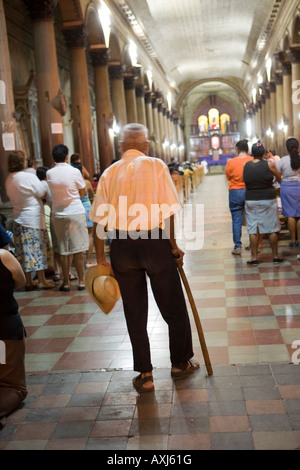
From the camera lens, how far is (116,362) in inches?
174

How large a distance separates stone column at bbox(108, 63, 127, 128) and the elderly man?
50.8 feet

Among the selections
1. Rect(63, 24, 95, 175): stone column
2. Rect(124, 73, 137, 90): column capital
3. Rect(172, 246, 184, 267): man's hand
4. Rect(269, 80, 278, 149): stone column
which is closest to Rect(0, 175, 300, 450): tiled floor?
Rect(172, 246, 184, 267): man's hand

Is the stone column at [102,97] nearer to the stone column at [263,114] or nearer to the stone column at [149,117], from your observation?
the stone column at [149,117]

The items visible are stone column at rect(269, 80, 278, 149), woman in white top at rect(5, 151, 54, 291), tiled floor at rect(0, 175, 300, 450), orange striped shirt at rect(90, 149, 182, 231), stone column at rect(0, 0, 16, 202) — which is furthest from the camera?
stone column at rect(269, 80, 278, 149)

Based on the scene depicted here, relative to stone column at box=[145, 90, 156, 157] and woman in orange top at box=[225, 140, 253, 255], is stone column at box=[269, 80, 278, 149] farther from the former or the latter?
woman in orange top at box=[225, 140, 253, 255]

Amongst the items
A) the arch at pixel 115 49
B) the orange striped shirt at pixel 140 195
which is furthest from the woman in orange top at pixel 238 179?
the arch at pixel 115 49

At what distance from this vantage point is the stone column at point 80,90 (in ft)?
44.4

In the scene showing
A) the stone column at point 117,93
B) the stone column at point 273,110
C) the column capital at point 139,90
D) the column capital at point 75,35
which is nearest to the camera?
the column capital at point 75,35

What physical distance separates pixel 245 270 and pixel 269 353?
122 inches

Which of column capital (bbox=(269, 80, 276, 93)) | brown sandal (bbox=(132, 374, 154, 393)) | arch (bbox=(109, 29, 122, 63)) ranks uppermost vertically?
arch (bbox=(109, 29, 122, 63))

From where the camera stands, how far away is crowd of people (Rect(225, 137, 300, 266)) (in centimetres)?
746

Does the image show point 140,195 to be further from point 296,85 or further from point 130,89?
point 130,89

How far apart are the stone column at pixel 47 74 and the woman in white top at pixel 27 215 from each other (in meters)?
4.03

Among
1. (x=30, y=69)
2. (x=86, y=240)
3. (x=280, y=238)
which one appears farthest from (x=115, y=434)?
(x=30, y=69)
